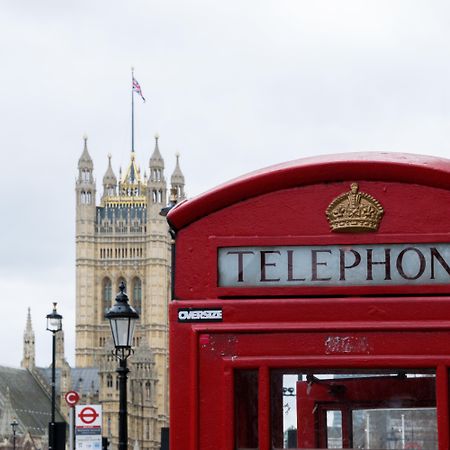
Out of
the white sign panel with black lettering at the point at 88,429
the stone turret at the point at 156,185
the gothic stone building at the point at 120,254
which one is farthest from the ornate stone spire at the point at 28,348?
the white sign panel with black lettering at the point at 88,429

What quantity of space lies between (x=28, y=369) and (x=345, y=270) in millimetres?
91661

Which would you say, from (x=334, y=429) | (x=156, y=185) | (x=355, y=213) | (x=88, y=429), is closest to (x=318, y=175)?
(x=355, y=213)

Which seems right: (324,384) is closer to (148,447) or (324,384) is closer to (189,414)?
(189,414)

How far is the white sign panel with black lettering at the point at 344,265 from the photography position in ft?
12.1

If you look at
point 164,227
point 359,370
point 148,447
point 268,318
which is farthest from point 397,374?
point 164,227

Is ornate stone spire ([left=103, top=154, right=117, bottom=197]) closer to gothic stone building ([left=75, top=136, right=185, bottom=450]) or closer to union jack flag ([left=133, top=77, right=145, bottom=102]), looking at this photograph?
gothic stone building ([left=75, top=136, right=185, bottom=450])

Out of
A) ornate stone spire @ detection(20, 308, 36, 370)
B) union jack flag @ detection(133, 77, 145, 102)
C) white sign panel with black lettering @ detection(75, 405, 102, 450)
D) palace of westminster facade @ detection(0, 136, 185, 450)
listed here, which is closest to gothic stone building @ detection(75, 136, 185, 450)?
palace of westminster facade @ detection(0, 136, 185, 450)

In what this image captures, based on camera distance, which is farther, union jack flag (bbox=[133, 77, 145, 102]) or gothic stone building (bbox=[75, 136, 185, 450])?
gothic stone building (bbox=[75, 136, 185, 450])

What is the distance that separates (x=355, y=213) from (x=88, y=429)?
18.5 m

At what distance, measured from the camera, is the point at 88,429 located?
2186 cm

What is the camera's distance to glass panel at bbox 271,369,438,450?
373 cm

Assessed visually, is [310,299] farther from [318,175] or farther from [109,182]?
[109,182]

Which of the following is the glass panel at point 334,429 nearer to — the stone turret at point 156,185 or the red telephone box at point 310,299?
the red telephone box at point 310,299

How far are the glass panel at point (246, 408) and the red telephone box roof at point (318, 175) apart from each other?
0.42m
